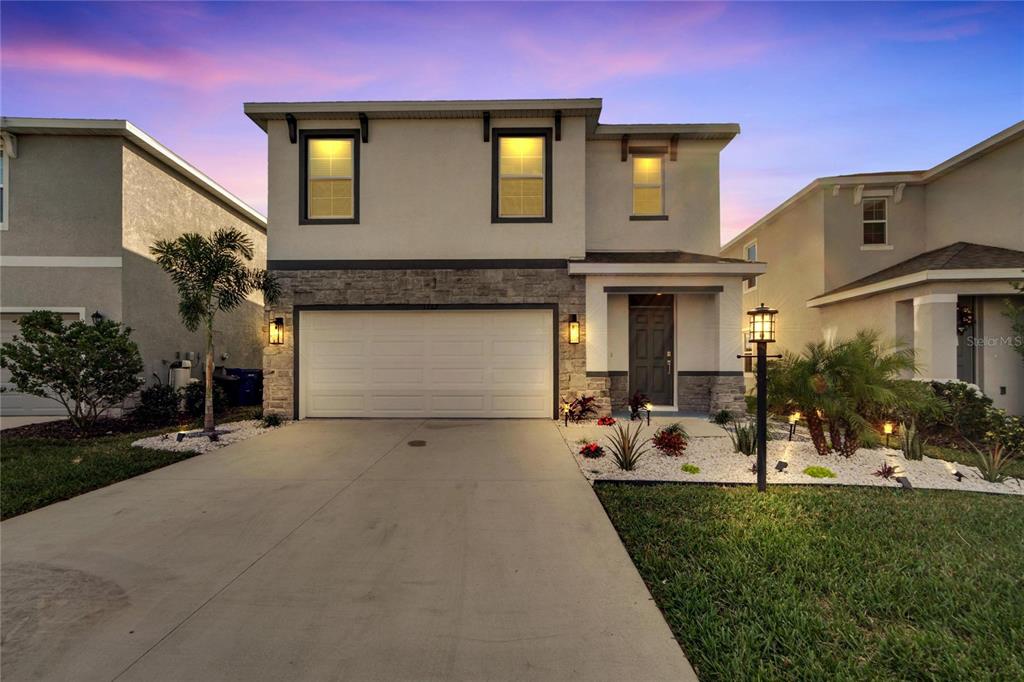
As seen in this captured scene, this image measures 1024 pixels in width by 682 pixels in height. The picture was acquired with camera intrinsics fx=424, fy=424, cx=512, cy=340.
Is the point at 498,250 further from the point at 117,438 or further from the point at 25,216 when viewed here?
the point at 25,216

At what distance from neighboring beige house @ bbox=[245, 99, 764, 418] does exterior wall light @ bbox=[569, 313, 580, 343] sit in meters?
0.05

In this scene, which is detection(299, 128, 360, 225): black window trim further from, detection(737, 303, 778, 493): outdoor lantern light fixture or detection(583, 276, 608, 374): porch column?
detection(737, 303, 778, 493): outdoor lantern light fixture

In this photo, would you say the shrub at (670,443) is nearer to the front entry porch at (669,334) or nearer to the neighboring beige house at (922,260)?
the front entry porch at (669,334)

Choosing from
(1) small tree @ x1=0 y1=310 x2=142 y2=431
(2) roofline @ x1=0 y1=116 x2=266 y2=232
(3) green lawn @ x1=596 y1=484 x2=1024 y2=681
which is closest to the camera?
(3) green lawn @ x1=596 y1=484 x2=1024 y2=681

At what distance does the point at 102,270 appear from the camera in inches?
362

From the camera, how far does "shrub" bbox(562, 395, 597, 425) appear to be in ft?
27.7

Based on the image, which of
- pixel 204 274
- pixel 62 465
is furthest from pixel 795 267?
pixel 62 465

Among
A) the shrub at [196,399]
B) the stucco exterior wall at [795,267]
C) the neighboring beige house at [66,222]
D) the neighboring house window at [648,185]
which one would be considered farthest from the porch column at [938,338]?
the neighboring beige house at [66,222]

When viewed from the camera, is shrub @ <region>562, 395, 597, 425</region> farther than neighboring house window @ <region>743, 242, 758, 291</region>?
No

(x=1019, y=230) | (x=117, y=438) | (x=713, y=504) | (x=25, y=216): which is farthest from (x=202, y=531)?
(x=1019, y=230)

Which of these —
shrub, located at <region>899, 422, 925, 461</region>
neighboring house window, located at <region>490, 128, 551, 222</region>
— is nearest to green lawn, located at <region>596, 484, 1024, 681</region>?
shrub, located at <region>899, 422, 925, 461</region>

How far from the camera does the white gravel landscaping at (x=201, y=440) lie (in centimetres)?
669

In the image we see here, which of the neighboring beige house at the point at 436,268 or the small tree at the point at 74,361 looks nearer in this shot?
the small tree at the point at 74,361

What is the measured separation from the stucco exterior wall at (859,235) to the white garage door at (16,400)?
18159mm
